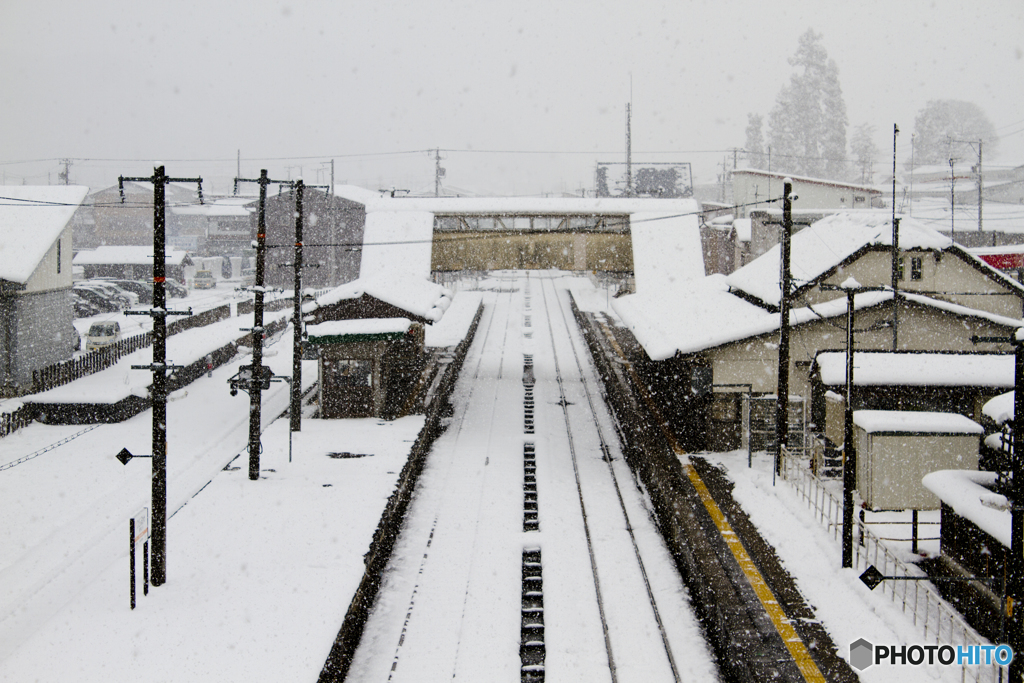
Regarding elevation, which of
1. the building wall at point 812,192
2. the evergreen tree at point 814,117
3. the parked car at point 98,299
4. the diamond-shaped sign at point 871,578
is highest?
the evergreen tree at point 814,117

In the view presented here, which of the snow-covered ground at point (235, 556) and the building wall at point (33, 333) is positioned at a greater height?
the building wall at point (33, 333)

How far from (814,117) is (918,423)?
226ft

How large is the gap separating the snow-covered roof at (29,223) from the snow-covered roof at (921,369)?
23961mm

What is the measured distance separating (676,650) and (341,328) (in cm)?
1418

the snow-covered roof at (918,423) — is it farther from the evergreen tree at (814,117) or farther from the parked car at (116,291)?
the evergreen tree at (814,117)

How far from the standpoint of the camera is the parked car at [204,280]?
6119 centimetres

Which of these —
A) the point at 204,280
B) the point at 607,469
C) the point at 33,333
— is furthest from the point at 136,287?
the point at 607,469

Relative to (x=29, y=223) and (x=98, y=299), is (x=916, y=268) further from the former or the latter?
(x=98, y=299)

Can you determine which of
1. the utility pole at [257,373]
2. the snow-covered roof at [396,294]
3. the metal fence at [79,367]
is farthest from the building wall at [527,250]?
the utility pole at [257,373]

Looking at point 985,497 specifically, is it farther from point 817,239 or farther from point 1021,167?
point 1021,167

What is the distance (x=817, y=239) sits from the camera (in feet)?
80.8

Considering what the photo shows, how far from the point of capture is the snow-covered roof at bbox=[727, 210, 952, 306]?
2106cm

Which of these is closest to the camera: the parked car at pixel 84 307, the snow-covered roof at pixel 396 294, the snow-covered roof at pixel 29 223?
the snow-covered roof at pixel 396 294

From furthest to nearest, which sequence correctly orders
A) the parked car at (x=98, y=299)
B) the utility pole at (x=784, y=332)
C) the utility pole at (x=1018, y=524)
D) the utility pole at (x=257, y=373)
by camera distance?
the parked car at (x=98, y=299) < the utility pole at (x=784, y=332) < the utility pole at (x=257, y=373) < the utility pole at (x=1018, y=524)
